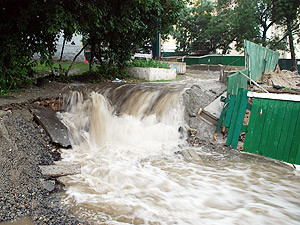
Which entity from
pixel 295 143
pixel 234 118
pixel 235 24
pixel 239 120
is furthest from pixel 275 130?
pixel 235 24

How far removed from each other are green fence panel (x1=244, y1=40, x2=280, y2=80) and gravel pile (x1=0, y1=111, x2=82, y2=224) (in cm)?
848

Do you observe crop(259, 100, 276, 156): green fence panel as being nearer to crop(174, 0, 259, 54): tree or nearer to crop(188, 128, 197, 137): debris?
crop(188, 128, 197, 137): debris

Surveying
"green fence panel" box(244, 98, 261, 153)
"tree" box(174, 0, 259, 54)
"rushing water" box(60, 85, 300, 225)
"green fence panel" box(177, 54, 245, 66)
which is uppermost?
"tree" box(174, 0, 259, 54)

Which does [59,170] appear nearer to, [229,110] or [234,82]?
[229,110]

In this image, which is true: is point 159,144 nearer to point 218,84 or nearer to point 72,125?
point 72,125

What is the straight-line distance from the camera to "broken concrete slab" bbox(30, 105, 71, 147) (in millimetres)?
6539

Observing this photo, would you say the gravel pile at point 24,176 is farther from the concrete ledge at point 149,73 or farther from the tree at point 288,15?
the tree at point 288,15

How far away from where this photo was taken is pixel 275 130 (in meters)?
6.17

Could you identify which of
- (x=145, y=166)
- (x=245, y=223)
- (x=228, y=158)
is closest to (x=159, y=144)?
(x=145, y=166)

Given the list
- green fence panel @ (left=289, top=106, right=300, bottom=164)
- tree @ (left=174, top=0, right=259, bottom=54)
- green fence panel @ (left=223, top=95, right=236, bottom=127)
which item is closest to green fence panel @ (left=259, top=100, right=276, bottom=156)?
green fence panel @ (left=289, top=106, right=300, bottom=164)

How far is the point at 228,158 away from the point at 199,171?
1.24 metres

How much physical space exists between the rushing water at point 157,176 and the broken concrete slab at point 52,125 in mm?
334

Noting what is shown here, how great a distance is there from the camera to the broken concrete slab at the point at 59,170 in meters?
4.84

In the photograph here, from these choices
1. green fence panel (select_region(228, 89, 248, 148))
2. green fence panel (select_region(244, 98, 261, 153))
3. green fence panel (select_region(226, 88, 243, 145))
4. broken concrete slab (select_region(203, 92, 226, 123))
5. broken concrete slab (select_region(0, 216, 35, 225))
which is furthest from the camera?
broken concrete slab (select_region(203, 92, 226, 123))
